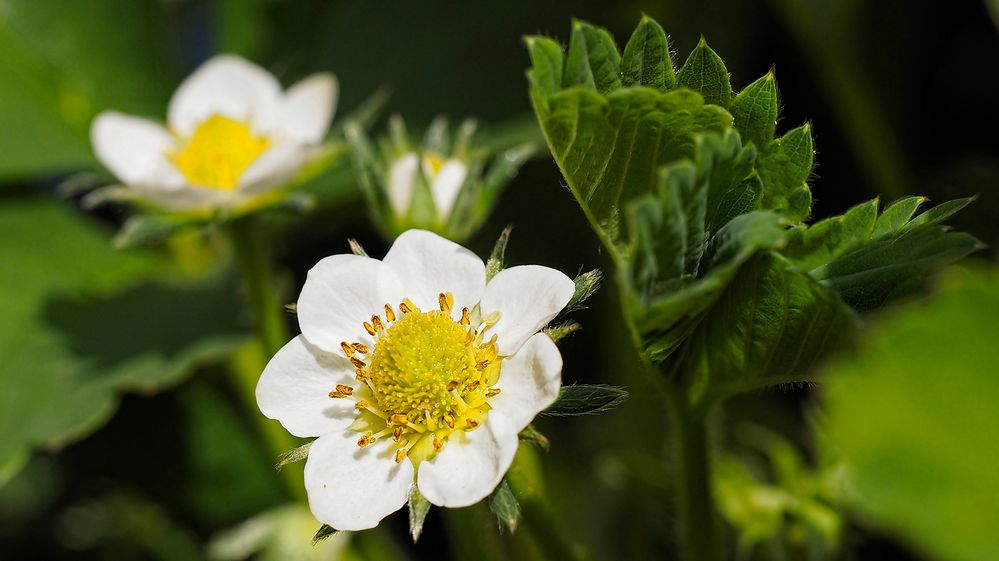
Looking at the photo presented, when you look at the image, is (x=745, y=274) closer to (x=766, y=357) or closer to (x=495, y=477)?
(x=766, y=357)

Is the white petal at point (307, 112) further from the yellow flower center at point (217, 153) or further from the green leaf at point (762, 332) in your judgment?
the green leaf at point (762, 332)

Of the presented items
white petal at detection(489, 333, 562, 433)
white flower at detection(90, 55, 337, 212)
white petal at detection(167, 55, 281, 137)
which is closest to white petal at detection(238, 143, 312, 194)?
white flower at detection(90, 55, 337, 212)

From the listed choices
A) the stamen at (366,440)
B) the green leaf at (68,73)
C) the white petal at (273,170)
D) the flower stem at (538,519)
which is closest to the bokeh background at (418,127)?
the green leaf at (68,73)

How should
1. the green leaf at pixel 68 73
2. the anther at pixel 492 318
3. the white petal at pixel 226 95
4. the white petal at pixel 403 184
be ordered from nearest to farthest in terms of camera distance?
the anther at pixel 492 318, the white petal at pixel 403 184, the white petal at pixel 226 95, the green leaf at pixel 68 73

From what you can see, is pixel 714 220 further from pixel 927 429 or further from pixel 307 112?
pixel 307 112

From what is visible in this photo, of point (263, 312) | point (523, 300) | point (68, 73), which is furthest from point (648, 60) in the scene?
point (68, 73)

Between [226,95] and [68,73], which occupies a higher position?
[68,73]
